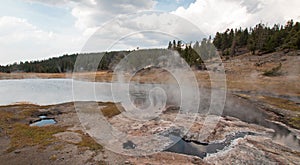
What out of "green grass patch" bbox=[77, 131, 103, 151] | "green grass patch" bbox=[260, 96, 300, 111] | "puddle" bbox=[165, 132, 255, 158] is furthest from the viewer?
"green grass patch" bbox=[260, 96, 300, 111]

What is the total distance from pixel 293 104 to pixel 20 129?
42882 millimetres

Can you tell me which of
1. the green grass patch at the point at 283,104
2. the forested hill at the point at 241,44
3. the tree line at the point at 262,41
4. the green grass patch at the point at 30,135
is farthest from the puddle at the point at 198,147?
the tree line at the point at 262,41

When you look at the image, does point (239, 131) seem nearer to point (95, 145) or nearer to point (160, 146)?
point (160, 146)

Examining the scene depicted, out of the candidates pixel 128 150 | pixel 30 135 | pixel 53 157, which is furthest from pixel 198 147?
pixel 30 135

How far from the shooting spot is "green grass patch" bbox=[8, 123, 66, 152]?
19.6 metres

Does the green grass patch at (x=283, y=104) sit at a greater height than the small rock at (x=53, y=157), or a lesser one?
greater

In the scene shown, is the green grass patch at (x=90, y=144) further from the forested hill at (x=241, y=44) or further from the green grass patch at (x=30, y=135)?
the forested hill at (x=241, y=44)

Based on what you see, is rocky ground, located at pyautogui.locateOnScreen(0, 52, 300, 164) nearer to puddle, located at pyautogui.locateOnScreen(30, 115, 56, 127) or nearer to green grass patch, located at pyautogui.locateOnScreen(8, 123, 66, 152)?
green grass patch, located at pyautogui.locateOnScreen(8, 123, 66, 152)

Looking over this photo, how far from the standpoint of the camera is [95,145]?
63.8 feet

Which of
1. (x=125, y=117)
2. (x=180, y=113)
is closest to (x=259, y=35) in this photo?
(x=180, y=113)

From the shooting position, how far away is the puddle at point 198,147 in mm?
18375

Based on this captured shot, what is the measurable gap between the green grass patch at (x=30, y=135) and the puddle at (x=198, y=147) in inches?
489

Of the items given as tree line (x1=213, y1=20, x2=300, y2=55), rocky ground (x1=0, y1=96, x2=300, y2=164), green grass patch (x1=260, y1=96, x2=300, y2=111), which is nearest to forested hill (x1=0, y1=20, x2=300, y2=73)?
tree line (x1=213, y1=20, x2=300, y2=55)

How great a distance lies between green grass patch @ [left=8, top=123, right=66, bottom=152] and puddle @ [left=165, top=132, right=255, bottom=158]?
1243cm
